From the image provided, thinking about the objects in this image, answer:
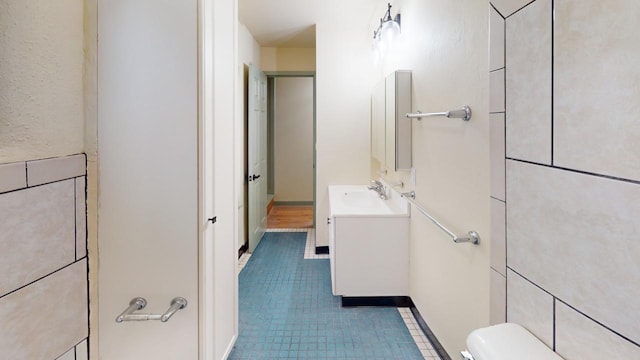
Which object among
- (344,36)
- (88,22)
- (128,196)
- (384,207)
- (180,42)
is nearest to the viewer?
(88,22)

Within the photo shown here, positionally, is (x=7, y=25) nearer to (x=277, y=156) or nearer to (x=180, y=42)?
(x=180, y=42)

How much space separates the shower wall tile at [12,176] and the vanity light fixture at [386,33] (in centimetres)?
291

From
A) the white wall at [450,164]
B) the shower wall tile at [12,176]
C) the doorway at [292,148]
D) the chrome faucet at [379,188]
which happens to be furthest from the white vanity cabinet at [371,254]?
the doorway at [292,148]

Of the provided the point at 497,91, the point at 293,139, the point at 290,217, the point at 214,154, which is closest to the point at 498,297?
the point at 497,91

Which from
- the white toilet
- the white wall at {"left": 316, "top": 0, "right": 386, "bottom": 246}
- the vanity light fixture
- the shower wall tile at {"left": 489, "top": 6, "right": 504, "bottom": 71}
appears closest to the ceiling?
the white wall at {"left": 316, "top": 0, "right": 386, "bottom": 246}

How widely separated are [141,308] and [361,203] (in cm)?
277

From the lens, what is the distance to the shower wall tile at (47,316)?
65 centimetres

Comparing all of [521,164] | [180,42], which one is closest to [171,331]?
[180,42]

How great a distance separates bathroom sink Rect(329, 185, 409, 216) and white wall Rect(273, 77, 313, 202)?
311 centimetres

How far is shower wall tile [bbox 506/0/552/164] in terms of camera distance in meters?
0.72

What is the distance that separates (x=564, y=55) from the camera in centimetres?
68

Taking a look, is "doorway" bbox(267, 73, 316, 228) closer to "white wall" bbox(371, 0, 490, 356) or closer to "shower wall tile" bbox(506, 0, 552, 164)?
"white wall" bbox(371, 0, 490, 356)

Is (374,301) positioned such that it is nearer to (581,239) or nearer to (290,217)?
(581,239)

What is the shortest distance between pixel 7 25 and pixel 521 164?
0.99 m
